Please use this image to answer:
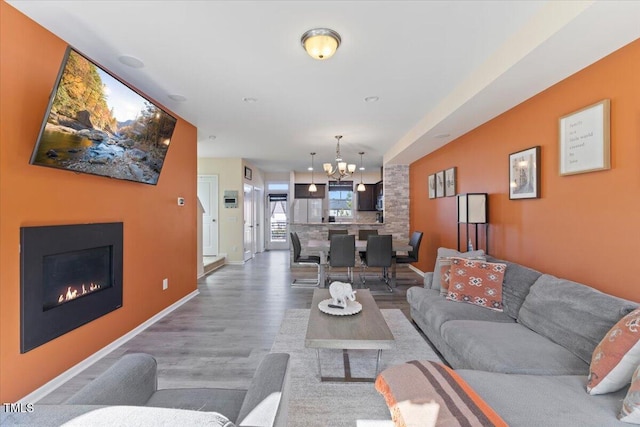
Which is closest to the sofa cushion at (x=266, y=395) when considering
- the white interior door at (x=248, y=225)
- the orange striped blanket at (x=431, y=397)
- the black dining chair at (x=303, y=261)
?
the orange striped blanket at (x=431, y=397)

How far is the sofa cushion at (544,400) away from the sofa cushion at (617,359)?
6 cm

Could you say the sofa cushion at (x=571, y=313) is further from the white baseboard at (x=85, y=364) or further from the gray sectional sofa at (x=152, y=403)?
the white baseboard at (x=85, y=364)

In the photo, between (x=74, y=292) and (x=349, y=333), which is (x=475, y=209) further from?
(x=74, y=292)

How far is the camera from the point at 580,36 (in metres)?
1.87

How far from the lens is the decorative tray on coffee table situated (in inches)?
97.2

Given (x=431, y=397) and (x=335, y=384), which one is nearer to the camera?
(x=431, y=397)

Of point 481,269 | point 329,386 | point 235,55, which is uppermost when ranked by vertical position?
point 235,55

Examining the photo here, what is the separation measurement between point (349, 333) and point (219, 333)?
1685 mm

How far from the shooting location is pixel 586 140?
89.0 inches

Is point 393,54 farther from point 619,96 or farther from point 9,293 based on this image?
point 9,293

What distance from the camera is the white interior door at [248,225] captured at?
775cm

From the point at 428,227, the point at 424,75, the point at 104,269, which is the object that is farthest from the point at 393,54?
the point at 428,227

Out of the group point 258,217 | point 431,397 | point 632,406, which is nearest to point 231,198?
point 258,217

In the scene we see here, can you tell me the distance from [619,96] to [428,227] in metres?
3.93
